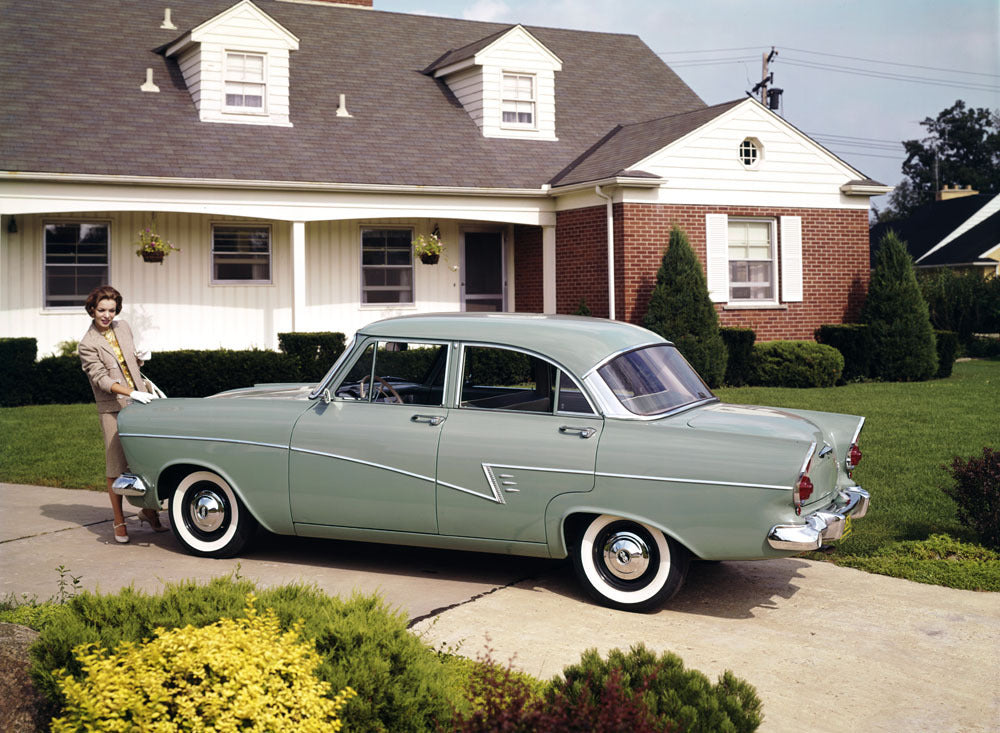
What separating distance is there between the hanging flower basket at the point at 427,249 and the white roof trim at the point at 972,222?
94.2 feet

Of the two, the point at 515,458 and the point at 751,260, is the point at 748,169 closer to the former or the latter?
the point at 751,260

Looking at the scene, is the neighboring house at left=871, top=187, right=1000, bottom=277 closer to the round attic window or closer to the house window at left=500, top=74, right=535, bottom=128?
the round attic window

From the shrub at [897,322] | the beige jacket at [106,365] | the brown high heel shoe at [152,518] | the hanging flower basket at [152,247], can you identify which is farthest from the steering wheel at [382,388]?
the shrub at [897,322]

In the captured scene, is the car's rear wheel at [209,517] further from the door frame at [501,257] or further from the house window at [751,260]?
the door frame at [501,257]

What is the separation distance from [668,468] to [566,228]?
14.6m

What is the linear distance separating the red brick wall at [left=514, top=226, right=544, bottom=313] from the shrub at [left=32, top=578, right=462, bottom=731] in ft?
54.6

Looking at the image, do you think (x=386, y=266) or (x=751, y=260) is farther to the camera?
(x=386, y=266)

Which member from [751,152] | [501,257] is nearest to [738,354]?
[751,152]

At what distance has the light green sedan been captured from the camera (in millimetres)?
5887

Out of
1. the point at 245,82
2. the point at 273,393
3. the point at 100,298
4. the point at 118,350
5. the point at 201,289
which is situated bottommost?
the point at 273,393

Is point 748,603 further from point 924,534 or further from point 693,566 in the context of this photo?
point 924,534

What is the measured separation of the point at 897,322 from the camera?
19094 mm

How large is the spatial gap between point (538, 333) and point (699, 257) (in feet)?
42.8

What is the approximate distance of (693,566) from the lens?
7102 millimetres
